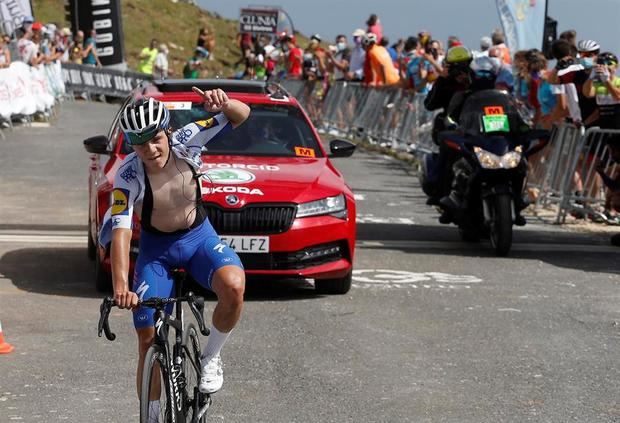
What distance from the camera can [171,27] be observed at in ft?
278

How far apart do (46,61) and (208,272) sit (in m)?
29.8

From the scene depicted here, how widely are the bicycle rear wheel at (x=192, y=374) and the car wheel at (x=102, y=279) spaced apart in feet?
13.9

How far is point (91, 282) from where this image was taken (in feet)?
37.6

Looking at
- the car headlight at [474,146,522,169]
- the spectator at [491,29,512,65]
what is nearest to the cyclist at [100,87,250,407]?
the car headlight at [474,146,522,169]

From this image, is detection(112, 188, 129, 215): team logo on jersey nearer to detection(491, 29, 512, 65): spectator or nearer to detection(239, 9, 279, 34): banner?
detection(491, 29, 512, 65): spectator

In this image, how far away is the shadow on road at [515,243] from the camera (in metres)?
13.4

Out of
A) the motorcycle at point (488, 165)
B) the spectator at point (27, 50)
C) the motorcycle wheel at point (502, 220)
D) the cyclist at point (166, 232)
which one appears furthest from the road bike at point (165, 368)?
the spectator at point (27, 50)

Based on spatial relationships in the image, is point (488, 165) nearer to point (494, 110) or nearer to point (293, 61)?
point (494, 110)

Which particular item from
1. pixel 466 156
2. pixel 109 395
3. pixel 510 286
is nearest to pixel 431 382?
pixel 109 395

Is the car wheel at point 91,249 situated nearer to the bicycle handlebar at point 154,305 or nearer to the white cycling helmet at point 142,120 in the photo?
the white cycling helmet at point 142,120

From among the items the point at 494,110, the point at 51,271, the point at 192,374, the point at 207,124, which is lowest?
the point at 51,271

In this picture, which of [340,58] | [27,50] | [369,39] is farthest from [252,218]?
[340,58]

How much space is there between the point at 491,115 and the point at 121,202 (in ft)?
26.3

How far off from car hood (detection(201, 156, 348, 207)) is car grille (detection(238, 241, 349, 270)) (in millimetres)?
388
